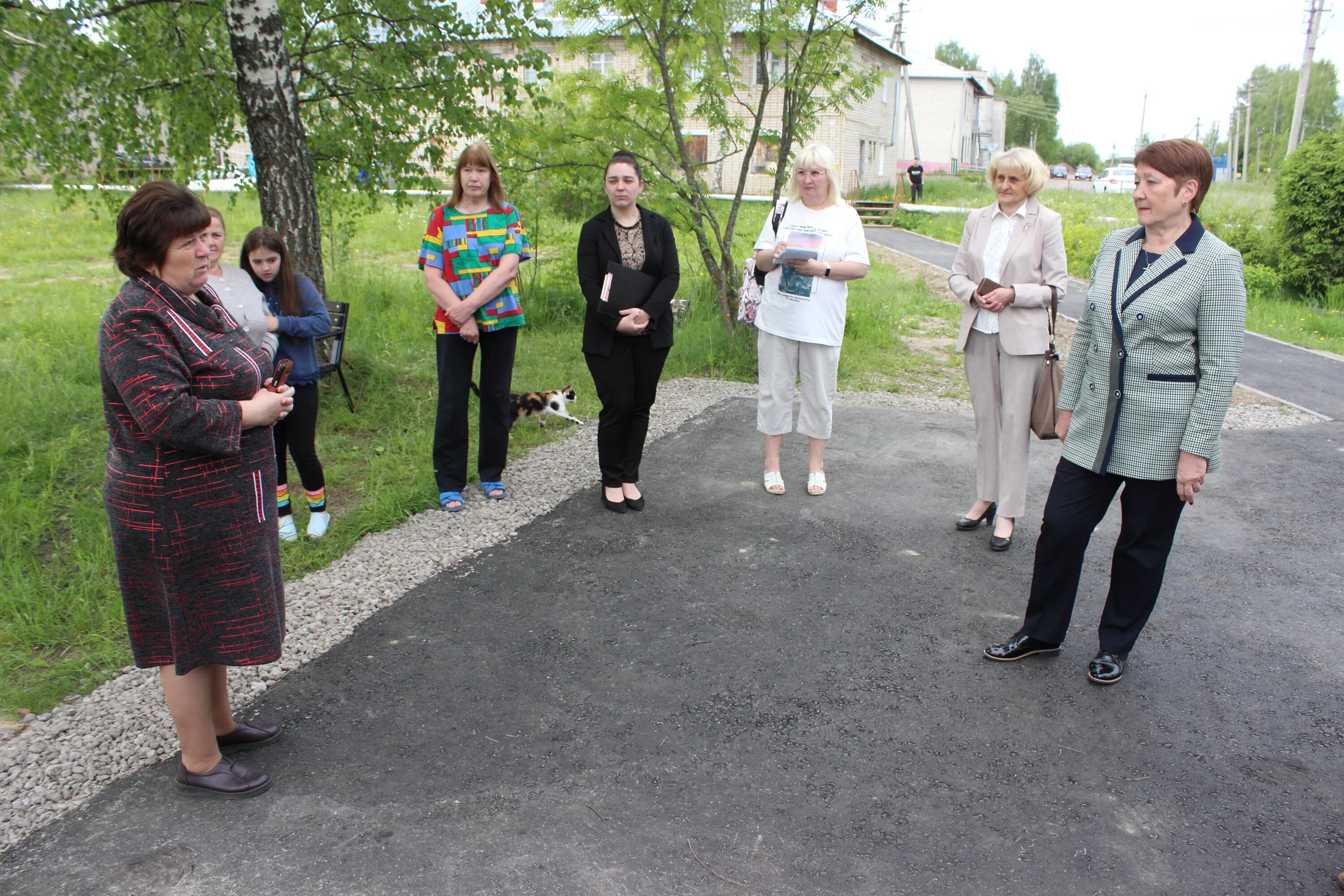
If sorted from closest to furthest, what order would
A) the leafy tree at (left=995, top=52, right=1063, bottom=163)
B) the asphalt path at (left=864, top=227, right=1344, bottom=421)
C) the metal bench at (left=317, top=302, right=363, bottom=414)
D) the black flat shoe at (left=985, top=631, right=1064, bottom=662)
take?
the black flat shoe at (left=985, top=631, right=1064, bottom=662)
the metal bench at (left=317, top=302, right=363, bottom=414)
the asphalt path at (left=864, top=227, right=1344, bottom=421)
the leafy tree at (left=995, top=52, right=1063, bottom=163)

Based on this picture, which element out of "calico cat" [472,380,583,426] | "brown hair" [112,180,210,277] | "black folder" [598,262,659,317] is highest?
"brown hair" [112,180,210,277]

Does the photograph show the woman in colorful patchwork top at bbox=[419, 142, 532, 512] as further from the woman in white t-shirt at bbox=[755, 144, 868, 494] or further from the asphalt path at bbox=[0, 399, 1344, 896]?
the woman in white t-shirt at bbox=[755, 144, 868, 494]

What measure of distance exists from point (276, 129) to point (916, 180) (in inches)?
1417

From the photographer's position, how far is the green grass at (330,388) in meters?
4.21

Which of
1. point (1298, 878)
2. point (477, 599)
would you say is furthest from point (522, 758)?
point (1298, 878)

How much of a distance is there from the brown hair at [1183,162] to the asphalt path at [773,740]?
197 centimetres

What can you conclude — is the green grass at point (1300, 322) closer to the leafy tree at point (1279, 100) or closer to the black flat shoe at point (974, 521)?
the black flat shoe at point (974, 521)

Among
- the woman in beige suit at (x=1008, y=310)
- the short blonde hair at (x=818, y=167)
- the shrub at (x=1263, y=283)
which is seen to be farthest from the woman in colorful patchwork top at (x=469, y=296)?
the shrub at (x=1263, y=283)

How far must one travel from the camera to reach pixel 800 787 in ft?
10.1

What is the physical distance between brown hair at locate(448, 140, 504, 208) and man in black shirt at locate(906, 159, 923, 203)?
3645 centimetres

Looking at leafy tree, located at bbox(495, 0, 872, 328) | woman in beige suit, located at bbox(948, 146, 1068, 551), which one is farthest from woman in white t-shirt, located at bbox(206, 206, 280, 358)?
leafy tree, located at bbox(495, 0, 872, 328)

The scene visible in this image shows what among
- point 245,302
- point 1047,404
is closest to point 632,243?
point 245,302

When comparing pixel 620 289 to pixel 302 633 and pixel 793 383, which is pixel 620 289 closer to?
pixel 793 383

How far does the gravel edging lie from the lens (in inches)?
120
